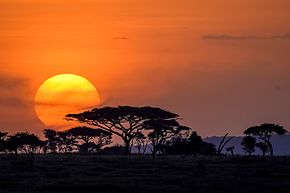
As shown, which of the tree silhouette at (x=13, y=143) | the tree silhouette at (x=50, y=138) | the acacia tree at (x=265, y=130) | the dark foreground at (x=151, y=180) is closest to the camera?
the dark foreground at (x=151, y=180)

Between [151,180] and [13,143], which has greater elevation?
[13,143]

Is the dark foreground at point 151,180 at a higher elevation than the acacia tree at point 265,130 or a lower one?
lower

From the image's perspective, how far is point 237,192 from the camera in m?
45.1

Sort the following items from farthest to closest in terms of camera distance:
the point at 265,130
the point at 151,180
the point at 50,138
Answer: the point at 50,138 → the point at 265,130 → the point at 151,180

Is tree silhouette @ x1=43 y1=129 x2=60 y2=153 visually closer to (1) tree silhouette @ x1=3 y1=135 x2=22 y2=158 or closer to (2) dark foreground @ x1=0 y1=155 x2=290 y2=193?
(1) tree silhouette @ x1=3 y1=135 x2=22 y2=158

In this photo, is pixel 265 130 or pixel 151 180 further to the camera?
pixel 265 130

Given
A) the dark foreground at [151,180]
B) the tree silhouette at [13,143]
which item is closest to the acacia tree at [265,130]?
the tree silhouette at [13,143]

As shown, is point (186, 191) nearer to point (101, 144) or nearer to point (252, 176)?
point (252, 176)

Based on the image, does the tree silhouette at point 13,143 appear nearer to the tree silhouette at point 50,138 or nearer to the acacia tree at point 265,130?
the acacia tree at point 265,130

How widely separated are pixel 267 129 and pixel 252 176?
6642cm

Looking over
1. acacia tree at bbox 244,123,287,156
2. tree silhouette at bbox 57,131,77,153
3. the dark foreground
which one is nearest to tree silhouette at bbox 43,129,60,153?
tree silhouette at bbox 57,131,77,153

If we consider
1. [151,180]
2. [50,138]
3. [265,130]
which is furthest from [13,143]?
[50,138]

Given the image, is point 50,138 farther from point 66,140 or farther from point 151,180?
point 151,180

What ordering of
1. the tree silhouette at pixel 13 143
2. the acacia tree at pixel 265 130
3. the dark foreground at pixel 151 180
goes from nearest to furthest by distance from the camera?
the dark foreground at pixel 151 180 → the tree silhouette at pixel 13 143 → the acacia tree at pixel 265 130
